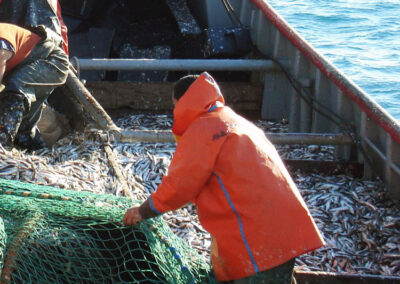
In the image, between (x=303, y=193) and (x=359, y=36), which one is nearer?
(x=303, y=193)

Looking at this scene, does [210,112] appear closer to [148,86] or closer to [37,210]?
[37,210]

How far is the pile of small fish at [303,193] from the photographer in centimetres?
599

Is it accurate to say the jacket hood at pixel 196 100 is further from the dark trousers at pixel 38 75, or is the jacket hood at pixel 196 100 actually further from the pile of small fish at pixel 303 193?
the dark trousers at pixel 38 75

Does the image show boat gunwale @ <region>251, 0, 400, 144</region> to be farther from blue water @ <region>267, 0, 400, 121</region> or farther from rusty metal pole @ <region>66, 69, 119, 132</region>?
blue water @ <region>267, 0, 400, 121</region>

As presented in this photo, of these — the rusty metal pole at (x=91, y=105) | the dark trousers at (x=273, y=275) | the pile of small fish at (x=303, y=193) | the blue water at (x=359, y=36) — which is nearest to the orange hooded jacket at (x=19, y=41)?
the rusty metal pole at (x=91, y=105)

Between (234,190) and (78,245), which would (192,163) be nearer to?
(234,190)

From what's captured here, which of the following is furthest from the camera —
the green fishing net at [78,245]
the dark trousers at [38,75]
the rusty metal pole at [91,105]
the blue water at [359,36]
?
the blue water at [359,36]

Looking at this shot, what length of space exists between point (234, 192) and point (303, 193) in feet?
11.6

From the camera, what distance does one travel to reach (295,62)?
9297 millimetres

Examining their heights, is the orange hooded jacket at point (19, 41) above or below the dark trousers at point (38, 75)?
above

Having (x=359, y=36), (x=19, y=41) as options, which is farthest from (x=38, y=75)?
(x=359, y=36)

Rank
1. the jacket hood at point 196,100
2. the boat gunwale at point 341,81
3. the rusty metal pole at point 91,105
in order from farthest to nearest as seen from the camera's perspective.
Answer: the rusty metal pole at point 91,105, the boat gunwale at point 341,81, the jacket hood at point 196,100

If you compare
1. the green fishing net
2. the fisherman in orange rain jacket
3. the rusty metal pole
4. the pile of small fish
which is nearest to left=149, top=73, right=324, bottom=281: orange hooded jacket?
the fisherman in orange rain jacket

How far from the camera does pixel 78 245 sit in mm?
4246
